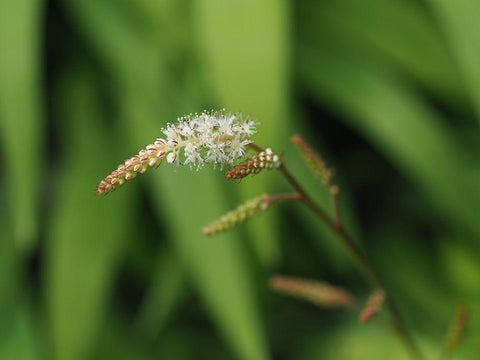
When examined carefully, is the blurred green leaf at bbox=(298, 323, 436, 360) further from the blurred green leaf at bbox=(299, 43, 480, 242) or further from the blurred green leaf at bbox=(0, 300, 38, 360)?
the blurred green leaf at bbox=(0, 300, 38, 360)

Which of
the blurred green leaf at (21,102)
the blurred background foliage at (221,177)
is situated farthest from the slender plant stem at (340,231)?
the blurred green leaf at (21,102)

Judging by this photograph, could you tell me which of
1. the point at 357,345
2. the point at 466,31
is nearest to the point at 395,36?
the point at 466,31

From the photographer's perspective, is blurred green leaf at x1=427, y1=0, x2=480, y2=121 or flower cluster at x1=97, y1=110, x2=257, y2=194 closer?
flower cluster at x1=97, y1=110, x2=257, y2=194

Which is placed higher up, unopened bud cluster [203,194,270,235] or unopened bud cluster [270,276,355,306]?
unopened bud cluster [203,194,270,235]

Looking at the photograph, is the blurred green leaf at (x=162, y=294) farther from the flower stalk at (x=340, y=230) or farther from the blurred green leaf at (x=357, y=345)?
the flower stalk at (x=340, y=230)

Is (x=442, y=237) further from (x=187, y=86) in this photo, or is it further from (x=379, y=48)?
(x=187, y=86)

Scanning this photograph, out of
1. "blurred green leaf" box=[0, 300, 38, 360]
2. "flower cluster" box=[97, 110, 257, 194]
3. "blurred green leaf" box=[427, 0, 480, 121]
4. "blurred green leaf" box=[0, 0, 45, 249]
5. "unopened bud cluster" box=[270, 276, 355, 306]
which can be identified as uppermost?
"blurred green leaf" box=[0, 0, 45, 249]

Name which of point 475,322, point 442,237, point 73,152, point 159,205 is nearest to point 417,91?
point 442,237

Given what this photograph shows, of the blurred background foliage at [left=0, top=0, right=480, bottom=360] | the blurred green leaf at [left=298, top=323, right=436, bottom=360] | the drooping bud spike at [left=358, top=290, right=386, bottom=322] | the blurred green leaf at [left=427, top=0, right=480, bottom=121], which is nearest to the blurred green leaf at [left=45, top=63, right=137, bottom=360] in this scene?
the blurred background foliage at [left=0, top=0, right=480, bottom=360]
